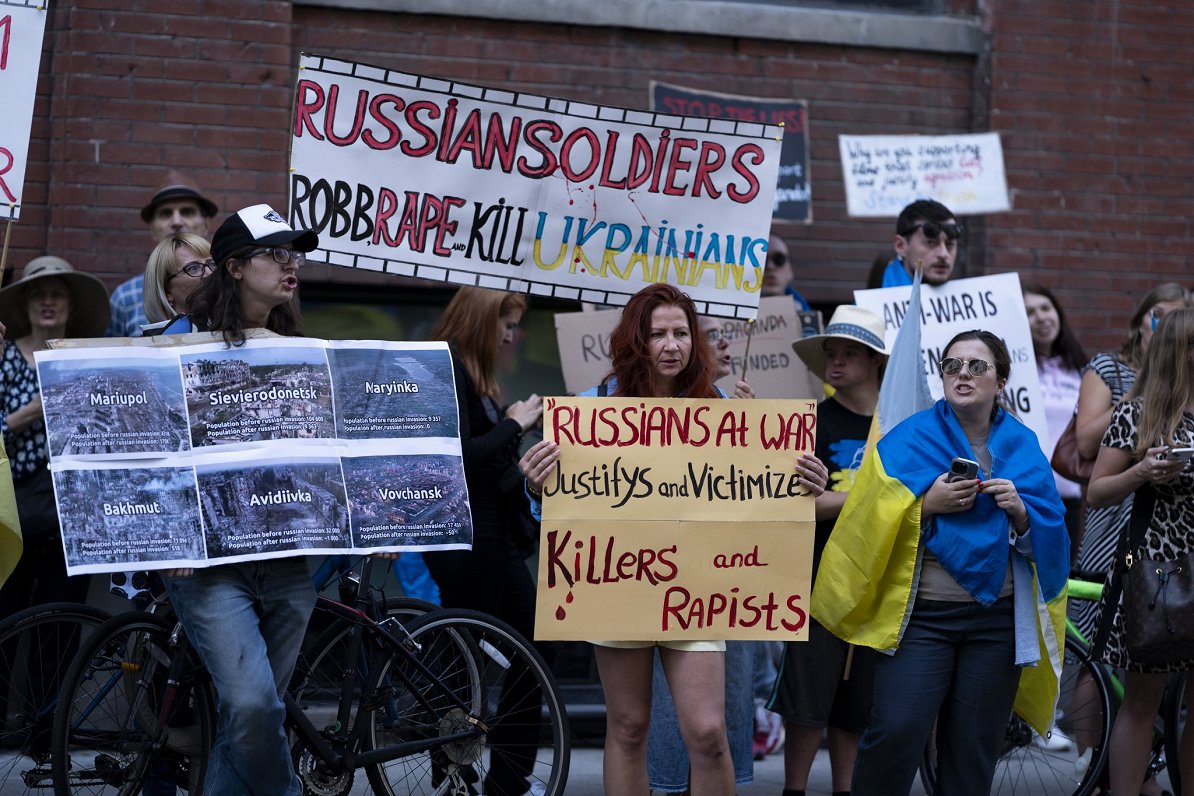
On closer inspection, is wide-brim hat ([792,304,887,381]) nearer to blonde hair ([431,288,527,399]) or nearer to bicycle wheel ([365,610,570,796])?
blonde hair ([431,288,527,399])

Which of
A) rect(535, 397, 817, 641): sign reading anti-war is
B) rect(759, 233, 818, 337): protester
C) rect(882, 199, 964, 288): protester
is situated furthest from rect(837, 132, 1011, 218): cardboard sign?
rect(535, 397, 817, 641): sign reading anti-war is

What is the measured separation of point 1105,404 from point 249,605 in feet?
12.0

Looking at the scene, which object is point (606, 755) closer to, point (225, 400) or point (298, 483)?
point (298, 483)

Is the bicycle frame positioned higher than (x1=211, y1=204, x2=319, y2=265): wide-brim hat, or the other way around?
(x1=211, y1=204, x2=319, y2=265): wide-brim hat

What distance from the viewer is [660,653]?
196 inches

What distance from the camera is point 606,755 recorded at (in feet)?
16.3

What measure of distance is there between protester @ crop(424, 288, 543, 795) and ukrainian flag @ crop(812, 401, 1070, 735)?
1449mm

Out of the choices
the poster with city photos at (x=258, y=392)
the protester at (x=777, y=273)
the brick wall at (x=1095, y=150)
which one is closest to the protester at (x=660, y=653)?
the poster with city photos at (x=258, y=392)

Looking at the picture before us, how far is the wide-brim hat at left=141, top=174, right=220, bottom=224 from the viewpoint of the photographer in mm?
6801

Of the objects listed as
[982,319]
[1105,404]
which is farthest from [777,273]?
[1105,404]

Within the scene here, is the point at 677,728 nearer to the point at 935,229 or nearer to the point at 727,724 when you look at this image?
the point at 727,724

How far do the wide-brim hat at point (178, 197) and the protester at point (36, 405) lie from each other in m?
0.53

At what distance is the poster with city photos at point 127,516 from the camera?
4.52 metres

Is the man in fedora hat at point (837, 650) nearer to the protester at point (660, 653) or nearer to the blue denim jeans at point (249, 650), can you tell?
the protester at point (660, 653)
